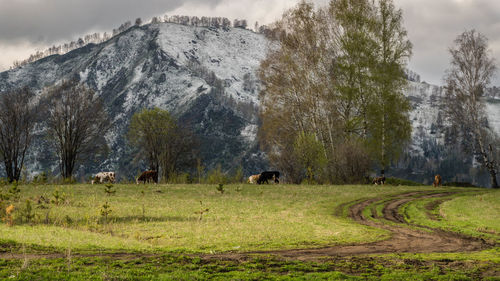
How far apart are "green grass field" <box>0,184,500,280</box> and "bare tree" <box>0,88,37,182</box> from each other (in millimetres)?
13889

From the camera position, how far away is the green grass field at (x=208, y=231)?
30.8ft

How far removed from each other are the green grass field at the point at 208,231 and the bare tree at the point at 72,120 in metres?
13.8

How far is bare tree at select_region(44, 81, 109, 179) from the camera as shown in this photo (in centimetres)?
4012

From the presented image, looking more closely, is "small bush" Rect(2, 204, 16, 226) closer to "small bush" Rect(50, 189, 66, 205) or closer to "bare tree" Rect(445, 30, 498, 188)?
"small bush" Rect(50, 189, 66, 205)

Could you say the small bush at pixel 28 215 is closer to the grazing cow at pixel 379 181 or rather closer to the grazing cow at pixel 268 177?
the grazing cow at pixel 268 177

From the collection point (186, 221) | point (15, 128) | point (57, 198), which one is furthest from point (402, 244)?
point (15, 128)

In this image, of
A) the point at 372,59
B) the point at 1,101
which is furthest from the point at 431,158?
the point at 1,101

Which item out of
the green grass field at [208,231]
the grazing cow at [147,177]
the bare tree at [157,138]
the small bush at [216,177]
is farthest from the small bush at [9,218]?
the bare tree at [157,138]

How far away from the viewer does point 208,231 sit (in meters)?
15.4

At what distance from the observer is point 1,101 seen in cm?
4259

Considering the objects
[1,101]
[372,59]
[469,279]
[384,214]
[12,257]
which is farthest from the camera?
[1,101]

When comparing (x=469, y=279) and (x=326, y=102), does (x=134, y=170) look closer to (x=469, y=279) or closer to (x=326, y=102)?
(x=326, y=102)

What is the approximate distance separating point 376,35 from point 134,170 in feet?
421

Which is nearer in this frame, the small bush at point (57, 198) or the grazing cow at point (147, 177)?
the small bush at point (57, 198)
